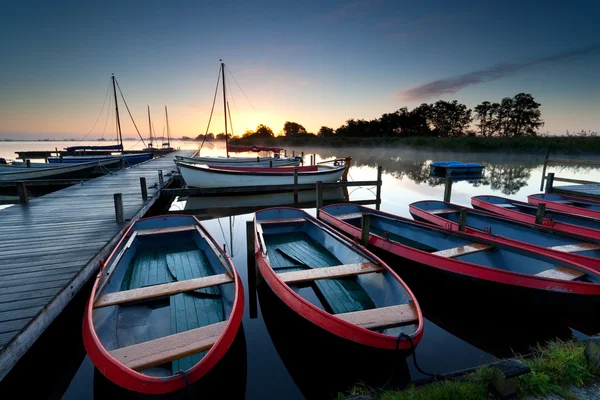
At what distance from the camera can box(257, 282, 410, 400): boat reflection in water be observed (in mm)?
3805

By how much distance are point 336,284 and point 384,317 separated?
5.73 feet

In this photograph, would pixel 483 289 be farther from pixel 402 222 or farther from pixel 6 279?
pixel 6 279

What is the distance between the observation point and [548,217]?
8.65m

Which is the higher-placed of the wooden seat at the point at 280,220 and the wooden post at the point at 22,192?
the wooden post at the point at 22,192

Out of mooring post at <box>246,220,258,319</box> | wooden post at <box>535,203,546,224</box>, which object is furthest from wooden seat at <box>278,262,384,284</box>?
wooden post at <box>535,203,546,224</box>

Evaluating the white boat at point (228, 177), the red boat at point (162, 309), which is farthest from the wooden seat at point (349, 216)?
the white boat at point (228, 177)

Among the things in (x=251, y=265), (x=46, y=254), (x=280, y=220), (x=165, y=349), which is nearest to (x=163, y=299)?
(x=165, y=349)

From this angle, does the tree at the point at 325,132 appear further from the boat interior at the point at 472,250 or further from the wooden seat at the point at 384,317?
the wooden seat at the point at 384,317

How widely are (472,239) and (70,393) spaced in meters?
7.61

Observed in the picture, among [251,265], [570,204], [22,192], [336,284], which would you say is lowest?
[251,265]

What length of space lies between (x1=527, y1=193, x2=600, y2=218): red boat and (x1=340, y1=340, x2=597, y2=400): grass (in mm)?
8028

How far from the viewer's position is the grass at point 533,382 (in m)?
2.77

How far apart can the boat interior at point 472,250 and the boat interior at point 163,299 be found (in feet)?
13.4

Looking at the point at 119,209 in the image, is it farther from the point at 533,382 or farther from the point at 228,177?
the point at 533,382
